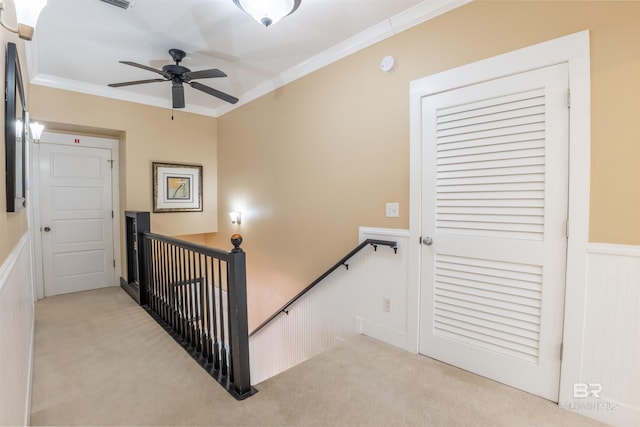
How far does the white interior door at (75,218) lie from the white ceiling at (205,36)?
0.96 metres

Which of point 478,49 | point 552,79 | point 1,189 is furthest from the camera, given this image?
point 478,49

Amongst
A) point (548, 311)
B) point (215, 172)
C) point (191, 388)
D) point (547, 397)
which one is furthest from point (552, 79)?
point (215, 172)

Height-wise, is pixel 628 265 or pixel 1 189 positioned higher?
pixel 1 189

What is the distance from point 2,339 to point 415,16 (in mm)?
2912

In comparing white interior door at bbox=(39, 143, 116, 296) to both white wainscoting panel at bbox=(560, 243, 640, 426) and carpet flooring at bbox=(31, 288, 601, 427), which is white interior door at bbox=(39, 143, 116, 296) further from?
white wainscoting panel at bbox=(560, 243, 640, 426)

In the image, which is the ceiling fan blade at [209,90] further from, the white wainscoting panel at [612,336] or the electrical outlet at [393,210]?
the white wainscoting panel at [612,336]

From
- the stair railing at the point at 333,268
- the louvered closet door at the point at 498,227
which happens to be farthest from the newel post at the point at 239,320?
the louvered closet door at the point at 498,227

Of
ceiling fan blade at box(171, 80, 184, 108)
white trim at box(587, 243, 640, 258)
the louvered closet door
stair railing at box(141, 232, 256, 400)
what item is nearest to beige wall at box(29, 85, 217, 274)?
stair railing at box(141, 232, 256, 400)

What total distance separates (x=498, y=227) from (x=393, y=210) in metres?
0.76

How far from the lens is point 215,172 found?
16.2 ft

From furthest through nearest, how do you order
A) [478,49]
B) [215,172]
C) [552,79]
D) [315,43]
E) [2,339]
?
1. [215,172]
2. [315,43]
3. [478,49]
4. [552,79]
5. [2,339]

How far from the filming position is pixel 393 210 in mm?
2512

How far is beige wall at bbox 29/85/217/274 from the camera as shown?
370 centimetres

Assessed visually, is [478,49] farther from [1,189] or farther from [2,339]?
[2,339]
